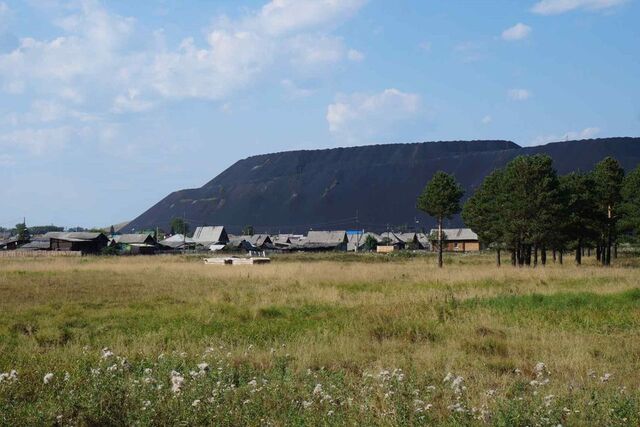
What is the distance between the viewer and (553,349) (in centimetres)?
1038

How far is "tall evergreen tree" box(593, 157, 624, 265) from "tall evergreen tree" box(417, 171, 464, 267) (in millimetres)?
12722

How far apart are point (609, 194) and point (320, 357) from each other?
49.1m

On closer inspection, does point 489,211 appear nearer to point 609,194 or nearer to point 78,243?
point 609,194

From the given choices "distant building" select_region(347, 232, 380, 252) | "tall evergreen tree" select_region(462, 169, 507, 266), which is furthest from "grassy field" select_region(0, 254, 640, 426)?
"distant building" select_region(347, 232, 380, 252)

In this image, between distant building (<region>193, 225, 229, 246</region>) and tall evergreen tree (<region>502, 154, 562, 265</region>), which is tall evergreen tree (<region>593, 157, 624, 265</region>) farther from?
distant building (<region>193, 225, 229, 246</region>)

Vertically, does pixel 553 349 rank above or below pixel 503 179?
below

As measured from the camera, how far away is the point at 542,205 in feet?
143

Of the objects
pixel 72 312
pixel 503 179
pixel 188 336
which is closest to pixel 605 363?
→ pixel 188 336

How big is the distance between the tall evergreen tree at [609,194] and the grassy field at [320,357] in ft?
104

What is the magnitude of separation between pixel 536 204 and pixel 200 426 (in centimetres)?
4155

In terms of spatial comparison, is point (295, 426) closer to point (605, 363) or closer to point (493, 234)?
point (605, 363)

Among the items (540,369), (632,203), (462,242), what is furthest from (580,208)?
(462,242)

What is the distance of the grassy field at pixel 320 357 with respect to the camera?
583cm

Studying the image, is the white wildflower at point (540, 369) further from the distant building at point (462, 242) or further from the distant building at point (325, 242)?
the distant building at point (462, 242)
